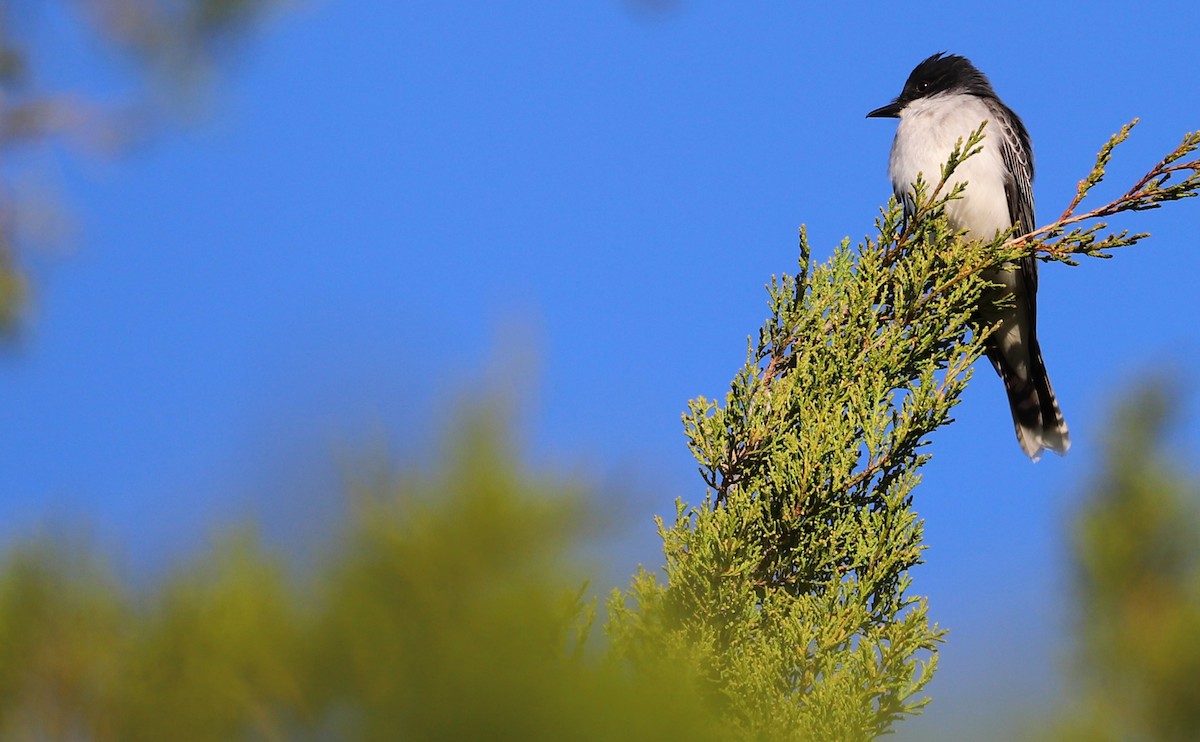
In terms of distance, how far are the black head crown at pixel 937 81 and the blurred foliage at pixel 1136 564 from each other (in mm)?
3563

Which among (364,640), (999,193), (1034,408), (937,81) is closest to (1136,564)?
(1034,408)

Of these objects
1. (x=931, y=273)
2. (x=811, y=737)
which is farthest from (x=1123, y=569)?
(x=811, y=737)

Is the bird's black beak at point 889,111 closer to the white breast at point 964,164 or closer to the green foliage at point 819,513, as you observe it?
the white breast at point 964,164

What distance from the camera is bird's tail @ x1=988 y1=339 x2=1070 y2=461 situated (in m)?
6.73

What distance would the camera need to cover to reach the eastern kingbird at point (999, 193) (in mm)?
6785

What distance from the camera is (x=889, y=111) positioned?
759cm

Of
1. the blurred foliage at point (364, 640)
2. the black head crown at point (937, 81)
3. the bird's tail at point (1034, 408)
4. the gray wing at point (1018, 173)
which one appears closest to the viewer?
the blurred foliage at point (364, 640)

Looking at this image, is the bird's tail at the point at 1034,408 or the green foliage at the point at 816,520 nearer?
the green foliage at the point at 816,520

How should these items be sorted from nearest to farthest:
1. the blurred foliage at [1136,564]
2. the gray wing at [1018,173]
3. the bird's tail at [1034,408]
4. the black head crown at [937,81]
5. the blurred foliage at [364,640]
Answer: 1. the blurred foliage at [364,640]
2. the blurred foliage at [1136,564]
3. the bird's tail at [1034,408]
4. the gray wing at [1018,173]
5. the black head crown at [937,81]

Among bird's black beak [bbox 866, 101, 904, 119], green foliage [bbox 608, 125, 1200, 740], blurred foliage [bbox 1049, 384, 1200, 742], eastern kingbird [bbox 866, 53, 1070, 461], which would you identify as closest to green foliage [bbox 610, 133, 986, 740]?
green foliage [bbox 608, 125, 1200, 740]

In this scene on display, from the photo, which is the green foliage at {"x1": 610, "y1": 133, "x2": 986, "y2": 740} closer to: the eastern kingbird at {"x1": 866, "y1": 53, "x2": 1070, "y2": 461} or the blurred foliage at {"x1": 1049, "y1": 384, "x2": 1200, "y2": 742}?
the blurred foliage at {"x1": 1049, "y1": 384, "x2": 1200, "y2": 742}

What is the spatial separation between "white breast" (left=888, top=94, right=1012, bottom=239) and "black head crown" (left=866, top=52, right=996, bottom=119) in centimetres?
30

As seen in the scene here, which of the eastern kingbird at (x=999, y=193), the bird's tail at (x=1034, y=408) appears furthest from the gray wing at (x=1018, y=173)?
the bird's tail at (x=1034, y=408)

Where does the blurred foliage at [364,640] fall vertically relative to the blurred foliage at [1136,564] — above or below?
below
